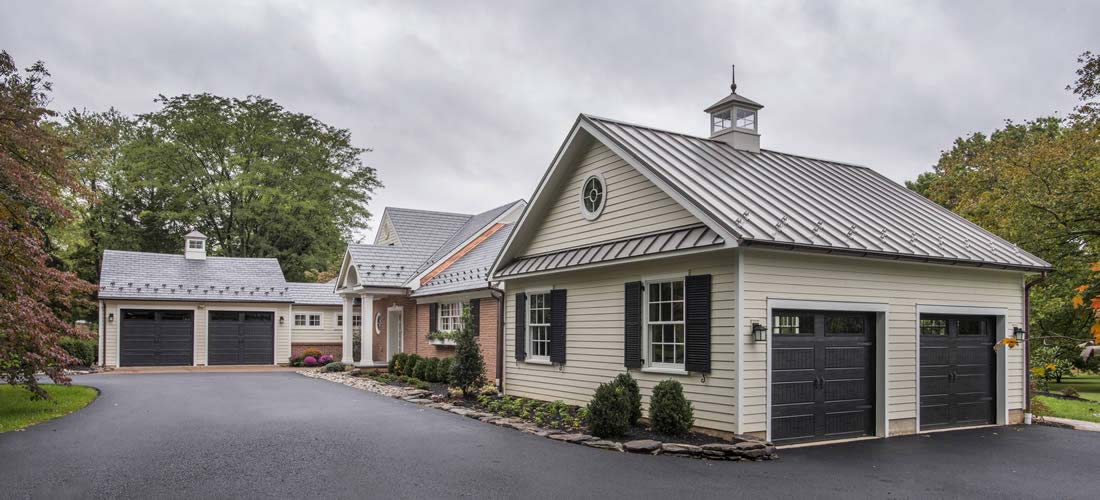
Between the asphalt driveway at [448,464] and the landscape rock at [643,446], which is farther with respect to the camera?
the landscape rock at [643,446]

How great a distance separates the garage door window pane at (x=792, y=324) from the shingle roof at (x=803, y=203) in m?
1.17

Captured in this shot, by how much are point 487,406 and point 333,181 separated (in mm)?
31852

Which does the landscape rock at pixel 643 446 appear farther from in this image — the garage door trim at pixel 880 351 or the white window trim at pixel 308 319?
the white window trim at pixel 308 319

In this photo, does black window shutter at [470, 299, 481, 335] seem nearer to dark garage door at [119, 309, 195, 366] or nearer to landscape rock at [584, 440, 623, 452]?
landscape rock at [584, 440, 623, 452]

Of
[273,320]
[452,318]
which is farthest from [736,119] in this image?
[273,320]

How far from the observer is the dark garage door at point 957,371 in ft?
43.5

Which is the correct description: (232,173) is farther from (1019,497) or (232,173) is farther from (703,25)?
(1019,497)

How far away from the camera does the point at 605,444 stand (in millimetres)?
11109

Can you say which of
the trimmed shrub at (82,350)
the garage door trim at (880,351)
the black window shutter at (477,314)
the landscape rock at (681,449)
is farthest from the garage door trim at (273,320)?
the garage door trim at (880,351)

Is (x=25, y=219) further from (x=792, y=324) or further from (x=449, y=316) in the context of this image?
(x=792, y=324)

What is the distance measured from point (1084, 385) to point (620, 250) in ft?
74.0

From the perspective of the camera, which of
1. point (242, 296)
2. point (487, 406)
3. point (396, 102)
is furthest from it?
point (242, 296)

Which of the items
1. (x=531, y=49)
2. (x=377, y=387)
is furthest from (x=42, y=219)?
(x=531, y=49)

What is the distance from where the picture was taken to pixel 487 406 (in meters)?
15.9
